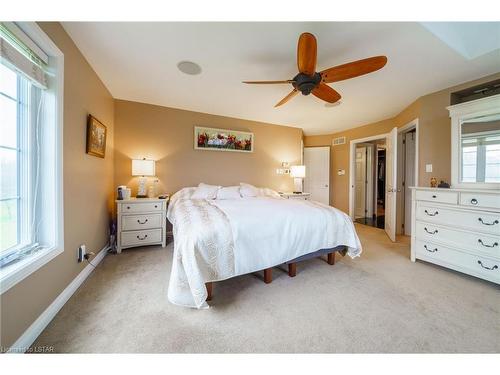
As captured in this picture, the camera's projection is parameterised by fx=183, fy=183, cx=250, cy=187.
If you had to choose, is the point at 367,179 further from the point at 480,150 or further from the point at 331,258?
the point at 331,258

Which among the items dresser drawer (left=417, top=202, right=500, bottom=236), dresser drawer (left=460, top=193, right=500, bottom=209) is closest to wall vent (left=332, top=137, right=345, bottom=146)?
dresser drawer (left=417, top=202, right=500, bottom=236)

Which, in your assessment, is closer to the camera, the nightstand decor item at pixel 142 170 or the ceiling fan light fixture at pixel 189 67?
the ceiling fan light fixture at pixel 189 67

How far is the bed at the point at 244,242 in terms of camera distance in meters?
1.41

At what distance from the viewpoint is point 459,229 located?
6.61 ft

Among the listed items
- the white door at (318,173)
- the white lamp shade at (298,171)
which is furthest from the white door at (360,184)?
the white lamp shade at (298,171)

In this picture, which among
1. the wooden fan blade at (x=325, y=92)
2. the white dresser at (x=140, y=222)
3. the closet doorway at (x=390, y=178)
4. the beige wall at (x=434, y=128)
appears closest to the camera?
the wooden fan blade at (x=325, y=92)

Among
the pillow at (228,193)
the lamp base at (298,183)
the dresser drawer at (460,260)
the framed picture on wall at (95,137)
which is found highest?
the framed picture on wall at (95,137)

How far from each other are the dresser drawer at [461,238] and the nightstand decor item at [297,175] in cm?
222

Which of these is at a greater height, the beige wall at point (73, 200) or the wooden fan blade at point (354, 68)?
the wooden fan blade at point (354, 68)

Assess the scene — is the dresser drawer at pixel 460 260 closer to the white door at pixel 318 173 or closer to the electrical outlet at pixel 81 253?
the white door at pixel 318 173

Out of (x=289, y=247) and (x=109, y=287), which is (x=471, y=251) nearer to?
(x=289, y=247)

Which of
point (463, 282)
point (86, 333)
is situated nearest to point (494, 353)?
point (463, 282)

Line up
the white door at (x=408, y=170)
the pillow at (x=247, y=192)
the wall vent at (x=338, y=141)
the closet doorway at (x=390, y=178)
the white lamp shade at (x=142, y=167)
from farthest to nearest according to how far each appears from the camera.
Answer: the wall vent at (x=338, y=141) < the white door at (x=408, y=170) < the pillow at (x=247, y=192) < the closet doorway at (x=390, y=178) < the white lamp shade at (x=142, y=167)
